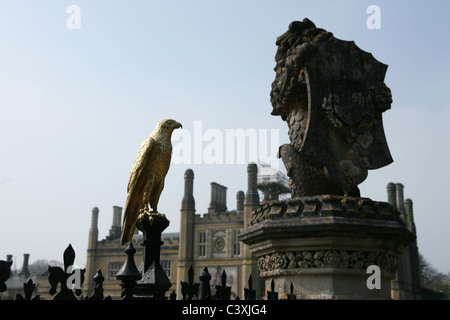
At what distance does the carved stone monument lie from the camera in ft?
15.2

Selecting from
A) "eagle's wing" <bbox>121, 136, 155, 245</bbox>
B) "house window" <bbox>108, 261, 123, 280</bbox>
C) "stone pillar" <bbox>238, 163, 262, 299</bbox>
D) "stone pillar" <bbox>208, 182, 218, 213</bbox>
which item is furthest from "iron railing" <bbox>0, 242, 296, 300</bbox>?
"house window" <bbox>108, 261, 123, 280</bbox>

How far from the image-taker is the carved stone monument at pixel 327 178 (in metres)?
4.63

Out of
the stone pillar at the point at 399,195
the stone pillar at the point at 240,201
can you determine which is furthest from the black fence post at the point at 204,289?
the stone pillar at the point at 399,195

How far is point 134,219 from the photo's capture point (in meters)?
3.93

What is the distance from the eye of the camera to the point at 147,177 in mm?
4059

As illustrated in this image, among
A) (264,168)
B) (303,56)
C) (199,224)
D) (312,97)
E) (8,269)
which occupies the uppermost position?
(264,168)

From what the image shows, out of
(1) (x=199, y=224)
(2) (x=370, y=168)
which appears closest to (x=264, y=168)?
(1) (x=199, y=224)

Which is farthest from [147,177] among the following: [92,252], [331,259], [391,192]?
[92,252]

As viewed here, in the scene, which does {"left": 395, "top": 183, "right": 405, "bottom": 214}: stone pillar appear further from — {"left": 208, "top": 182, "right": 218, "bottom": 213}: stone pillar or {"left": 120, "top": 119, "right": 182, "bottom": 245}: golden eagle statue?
{"left": 120, "top": 119, "right": 182, "bottom": 245}: golden eagle statue

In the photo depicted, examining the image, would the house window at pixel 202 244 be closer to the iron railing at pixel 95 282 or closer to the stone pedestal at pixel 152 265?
the iron railing at pixel 95 282

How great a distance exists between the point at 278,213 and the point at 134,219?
1.52 metres

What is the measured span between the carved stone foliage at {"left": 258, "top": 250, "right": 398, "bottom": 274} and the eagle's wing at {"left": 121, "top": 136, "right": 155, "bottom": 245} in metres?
1.58
